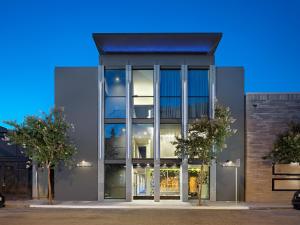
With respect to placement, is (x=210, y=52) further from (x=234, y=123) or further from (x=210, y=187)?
(x=210, y=187)

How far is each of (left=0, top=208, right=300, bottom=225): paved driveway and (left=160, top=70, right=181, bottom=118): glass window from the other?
687 cm

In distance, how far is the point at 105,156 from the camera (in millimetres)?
26734

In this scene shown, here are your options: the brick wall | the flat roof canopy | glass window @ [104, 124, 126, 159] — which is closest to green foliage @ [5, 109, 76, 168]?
glass window @ [104, 124, 126, 159]

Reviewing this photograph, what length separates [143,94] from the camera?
1059 inches

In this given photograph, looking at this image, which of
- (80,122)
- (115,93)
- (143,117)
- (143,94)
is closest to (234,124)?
(143,117)

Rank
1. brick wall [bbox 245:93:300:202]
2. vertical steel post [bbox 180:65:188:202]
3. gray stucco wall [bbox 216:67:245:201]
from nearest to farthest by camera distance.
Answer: brick wall [bbox 245:93:300:202] < vertical steel post [bbox 180:65:188:202] < gray stucco wall [bbox 216:67:245:201]

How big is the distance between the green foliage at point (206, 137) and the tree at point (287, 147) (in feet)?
10.2

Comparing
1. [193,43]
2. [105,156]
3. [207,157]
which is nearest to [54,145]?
[105,156]

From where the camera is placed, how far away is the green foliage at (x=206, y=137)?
77.8ft

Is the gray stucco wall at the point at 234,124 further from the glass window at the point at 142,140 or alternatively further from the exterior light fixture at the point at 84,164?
the exterior light fixture at the point at 84,164

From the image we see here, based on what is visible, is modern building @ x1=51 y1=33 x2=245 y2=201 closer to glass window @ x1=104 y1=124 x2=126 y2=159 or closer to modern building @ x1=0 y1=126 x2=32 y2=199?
glass window @ x1=104 y1=124 x2=126 y2=159

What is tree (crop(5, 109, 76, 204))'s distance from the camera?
2395 cm

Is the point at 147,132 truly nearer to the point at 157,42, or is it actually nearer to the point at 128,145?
the point at 128,145

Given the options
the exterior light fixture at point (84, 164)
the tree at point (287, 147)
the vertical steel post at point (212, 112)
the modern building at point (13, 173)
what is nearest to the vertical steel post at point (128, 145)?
the exterior light fixture at point (84, 164)
